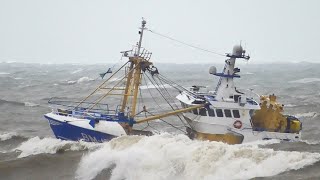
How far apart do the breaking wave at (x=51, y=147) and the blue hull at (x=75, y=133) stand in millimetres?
295

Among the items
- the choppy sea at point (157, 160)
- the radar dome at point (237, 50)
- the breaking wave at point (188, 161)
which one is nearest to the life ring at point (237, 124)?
the choppy sea at point (157, 160)

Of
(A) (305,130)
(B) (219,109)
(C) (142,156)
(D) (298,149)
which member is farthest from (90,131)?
(A) (305,130)

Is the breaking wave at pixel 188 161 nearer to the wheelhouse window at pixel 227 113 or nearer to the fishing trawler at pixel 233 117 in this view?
the fishing trawler at pixel 233 117

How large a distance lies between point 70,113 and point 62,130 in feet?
6.41

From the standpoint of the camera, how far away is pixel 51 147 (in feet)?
82.2

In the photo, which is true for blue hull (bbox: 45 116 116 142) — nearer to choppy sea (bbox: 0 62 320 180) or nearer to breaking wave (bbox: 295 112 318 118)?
choppy sea (bbox: 0 62 320 180)

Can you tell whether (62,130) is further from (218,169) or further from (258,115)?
(258,115)

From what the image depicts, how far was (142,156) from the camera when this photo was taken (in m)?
20.4

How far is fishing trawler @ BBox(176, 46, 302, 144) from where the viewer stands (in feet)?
83.6

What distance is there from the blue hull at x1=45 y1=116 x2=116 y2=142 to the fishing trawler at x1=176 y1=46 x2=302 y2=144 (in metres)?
5.62

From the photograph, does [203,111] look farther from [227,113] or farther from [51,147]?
[51,147]

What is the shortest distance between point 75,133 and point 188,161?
8.30 metres

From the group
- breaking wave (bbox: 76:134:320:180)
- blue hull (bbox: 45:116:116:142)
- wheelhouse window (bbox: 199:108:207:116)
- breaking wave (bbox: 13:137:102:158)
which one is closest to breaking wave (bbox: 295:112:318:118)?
wheelhouse window (bbox: 199:108:207:116)

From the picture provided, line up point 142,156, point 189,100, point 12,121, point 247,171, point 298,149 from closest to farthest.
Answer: point 247,171, point 142,156, point 298,149, point 189,100, point 12,121
